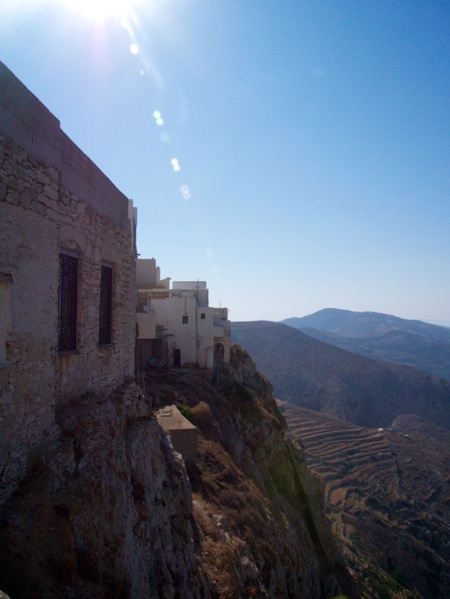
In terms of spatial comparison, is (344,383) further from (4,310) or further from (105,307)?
(4,310)

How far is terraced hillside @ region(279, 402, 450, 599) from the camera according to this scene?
110 ft

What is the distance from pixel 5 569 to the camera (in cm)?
364

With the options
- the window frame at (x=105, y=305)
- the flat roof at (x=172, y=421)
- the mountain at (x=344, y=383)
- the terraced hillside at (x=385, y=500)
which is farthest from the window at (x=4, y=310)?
the mountain at (x=344, y=383)

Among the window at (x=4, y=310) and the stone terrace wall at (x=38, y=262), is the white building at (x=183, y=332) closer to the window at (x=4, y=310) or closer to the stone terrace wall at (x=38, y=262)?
the stone terrace wall at (x=38, y=262)

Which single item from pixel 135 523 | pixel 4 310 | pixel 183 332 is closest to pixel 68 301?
pixel 4 310

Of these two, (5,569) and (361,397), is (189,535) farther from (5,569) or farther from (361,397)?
(361,397)

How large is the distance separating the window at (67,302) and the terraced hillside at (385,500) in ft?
77.0

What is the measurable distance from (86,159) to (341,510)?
43536 millimetres

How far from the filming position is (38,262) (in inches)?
197

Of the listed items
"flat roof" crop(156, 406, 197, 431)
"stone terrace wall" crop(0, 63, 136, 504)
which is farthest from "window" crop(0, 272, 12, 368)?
"flat roof" crop(156, 406, 197, 431)

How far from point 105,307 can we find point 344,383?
119896 mm

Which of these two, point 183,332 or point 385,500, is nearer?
point 183,332

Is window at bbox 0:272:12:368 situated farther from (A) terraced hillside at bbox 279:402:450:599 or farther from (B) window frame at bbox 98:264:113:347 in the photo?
(A) terraced hillside at bbox 279:402:450:599

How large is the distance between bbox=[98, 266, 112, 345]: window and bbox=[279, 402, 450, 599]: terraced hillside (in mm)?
22069
